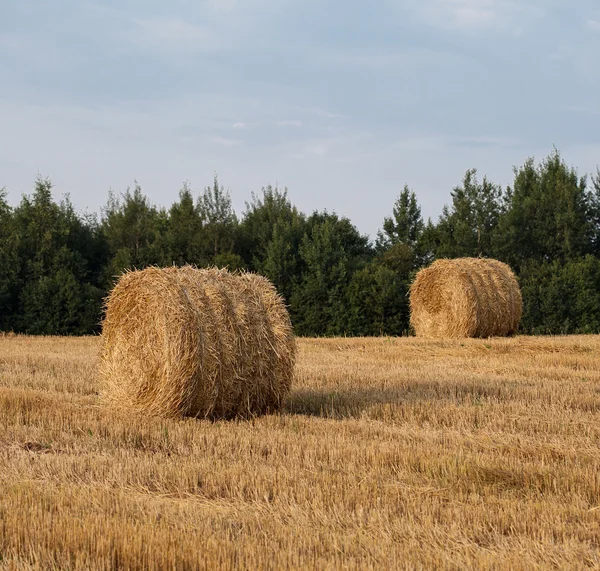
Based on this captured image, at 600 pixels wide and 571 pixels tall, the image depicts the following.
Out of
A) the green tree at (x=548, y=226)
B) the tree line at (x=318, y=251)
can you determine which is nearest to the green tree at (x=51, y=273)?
the tree line at (x=318, y=251)

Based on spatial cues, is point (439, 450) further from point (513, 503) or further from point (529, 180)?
point (529, 180)

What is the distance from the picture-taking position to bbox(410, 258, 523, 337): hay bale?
2041 cm

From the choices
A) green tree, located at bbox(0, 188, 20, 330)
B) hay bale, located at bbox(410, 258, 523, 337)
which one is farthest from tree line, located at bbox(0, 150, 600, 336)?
hay bale, located at bbox(410, 258, 523, 337)

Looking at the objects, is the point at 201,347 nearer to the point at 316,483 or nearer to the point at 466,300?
the point at 316,483

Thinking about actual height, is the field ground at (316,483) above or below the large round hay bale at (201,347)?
below

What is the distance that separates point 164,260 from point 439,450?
23.9 m

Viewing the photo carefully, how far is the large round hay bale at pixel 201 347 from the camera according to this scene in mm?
8977

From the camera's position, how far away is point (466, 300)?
20.3 meters

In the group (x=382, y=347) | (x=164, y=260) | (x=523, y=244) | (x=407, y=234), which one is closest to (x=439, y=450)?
(x=382, y=347)

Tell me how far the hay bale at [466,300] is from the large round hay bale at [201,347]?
452 inches

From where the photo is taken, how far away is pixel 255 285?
9.78m

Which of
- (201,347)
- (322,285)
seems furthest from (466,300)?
(201,347)

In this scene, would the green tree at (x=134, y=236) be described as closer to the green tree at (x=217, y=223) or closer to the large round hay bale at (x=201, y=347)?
the green tree at (x=217, y=223)

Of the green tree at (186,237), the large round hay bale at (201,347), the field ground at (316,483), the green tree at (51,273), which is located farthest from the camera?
the green tree at (186,237)
